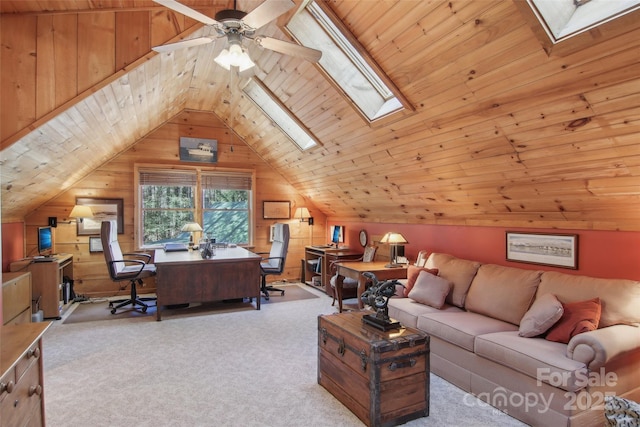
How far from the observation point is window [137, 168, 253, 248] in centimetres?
623

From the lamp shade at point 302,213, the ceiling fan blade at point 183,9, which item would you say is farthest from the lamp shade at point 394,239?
the ceiling fan blade at point 183,9

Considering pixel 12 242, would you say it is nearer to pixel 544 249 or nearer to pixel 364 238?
pixel 364 238

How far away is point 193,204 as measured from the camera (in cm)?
652

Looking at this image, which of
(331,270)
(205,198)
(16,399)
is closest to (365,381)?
(16,399)

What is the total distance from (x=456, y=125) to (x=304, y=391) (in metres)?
2.39

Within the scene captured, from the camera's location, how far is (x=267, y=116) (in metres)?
5.29

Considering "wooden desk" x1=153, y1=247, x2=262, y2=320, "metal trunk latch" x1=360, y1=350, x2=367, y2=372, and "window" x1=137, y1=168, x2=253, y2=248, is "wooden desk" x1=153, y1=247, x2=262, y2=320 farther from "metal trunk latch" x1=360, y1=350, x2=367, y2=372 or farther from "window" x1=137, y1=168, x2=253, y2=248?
"metal trunk latch" x1=360, y1=350, x2=367, y2=372

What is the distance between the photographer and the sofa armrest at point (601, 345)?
2.13 m

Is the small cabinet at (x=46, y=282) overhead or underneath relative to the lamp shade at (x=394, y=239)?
underneath

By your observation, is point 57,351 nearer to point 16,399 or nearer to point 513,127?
point 16,399

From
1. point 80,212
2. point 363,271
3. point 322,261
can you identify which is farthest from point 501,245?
point 80,212

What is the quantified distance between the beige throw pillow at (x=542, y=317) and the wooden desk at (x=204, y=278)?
10.9ft

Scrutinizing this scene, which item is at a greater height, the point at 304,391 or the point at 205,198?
the point at 205,198

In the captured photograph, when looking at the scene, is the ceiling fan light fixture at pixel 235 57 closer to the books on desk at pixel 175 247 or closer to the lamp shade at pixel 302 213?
the books on desk at pixel 175 247
